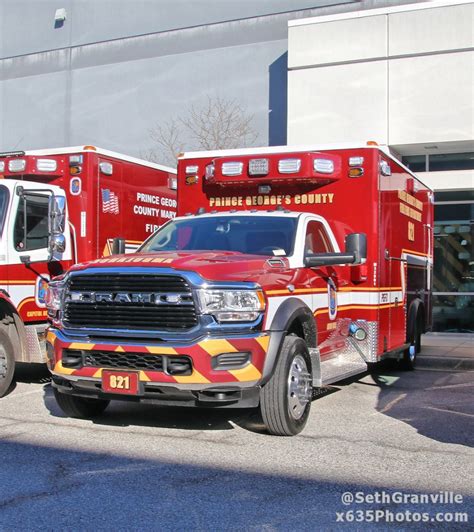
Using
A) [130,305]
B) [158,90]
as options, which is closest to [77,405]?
[130,305]

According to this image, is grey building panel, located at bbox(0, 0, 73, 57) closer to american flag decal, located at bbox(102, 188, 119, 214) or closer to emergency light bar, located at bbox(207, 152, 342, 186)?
american flag decal, located at bbox(102, 188, 119, 214)

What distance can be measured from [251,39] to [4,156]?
34.2ft

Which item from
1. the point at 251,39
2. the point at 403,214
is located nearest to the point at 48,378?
the point at 403,214

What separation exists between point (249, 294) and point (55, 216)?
3.25 meters

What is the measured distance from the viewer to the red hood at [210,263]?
5.91m

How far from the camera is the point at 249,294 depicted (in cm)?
589

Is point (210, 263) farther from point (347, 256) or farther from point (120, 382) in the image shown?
point (347, 256)

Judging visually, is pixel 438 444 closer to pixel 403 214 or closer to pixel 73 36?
pixel 403 214

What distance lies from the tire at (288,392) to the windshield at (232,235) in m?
1.08

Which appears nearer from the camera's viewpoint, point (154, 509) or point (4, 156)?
point (154, 509)

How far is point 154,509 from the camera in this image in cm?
450

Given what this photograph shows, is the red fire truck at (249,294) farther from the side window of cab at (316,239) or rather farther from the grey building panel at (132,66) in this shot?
the grey building panel at (132,66)

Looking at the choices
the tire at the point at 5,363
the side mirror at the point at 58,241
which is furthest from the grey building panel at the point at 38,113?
the tire at the point at 5,363

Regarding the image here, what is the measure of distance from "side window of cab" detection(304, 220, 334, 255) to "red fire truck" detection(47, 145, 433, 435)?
27 mm
